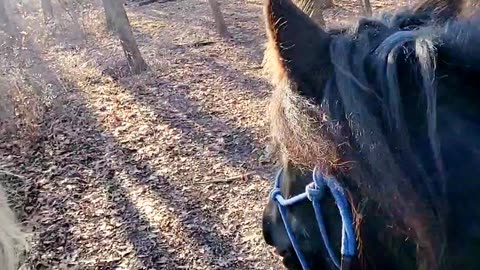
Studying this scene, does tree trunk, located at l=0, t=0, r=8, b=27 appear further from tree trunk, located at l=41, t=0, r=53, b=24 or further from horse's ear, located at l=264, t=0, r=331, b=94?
horse's ear, located at l=264, t=0, r=331, b=94

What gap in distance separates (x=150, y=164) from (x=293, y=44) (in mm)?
4625

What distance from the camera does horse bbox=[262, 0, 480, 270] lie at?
0.95 meters

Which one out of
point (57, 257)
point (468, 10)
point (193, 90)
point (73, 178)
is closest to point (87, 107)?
point (193, 90)

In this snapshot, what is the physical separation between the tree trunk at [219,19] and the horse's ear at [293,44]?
883 cm

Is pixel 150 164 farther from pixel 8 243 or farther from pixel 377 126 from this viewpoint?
pixel 377 126

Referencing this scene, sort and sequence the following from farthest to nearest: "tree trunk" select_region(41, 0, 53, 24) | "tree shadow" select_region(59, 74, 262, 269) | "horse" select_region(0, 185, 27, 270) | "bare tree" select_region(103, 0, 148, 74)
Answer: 1. "tree trunk" select_region(41, 0, 53, 24)
2. "bare tree" select_region(103, 0, 148, 74)
3. "tree shadow" select_region(59, 74, 262, 269)
4. "horse" select_region(0, 185, 27, 270)

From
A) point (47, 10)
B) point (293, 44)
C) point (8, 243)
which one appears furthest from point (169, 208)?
point (47, 10)

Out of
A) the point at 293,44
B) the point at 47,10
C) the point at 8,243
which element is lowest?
the point at 47,10

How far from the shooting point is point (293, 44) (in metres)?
0.99

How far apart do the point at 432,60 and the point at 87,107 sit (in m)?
6.74

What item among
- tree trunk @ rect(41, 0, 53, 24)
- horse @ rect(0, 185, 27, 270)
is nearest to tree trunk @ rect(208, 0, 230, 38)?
tree trunk @ rect(41, 0, 53, 24)

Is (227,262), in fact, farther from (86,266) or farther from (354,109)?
(354,109)

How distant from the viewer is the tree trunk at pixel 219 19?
379 inches

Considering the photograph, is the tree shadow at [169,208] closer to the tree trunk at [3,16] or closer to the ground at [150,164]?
the ground at [150,164]
